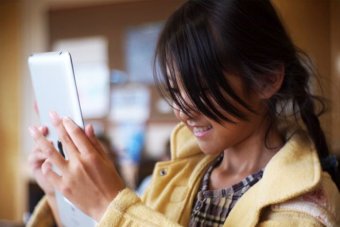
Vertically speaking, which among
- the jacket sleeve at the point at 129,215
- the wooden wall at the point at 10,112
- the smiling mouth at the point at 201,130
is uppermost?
the smiling mouth at the point at 201,130

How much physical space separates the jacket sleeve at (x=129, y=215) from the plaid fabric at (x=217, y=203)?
0.50 feet

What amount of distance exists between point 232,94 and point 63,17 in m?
2.43

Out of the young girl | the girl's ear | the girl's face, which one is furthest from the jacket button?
the girl's ear

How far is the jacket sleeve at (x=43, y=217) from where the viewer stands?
0.74 meters

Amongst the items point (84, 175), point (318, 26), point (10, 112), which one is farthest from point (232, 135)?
point (10, 112)

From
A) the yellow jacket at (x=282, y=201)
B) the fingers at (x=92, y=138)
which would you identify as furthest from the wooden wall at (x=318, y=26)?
the fingers at (x=92, y=138)

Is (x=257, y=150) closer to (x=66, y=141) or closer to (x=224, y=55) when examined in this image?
(x=224, y=55)

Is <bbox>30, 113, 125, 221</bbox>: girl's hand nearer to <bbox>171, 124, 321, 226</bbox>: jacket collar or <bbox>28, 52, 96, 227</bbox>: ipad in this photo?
<bbox>28, 52, 96, 227</bbox>: ipad

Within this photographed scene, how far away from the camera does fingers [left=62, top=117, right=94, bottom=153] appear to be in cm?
49

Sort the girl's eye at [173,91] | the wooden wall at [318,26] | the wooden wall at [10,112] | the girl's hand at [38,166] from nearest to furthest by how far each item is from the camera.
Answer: the girl's eye at [173,91] < the girl's hand at [38,166] < the wooden wall at [318,26] < the wooden wall at [10,112]

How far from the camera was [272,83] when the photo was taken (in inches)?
22.9

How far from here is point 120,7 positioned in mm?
2543

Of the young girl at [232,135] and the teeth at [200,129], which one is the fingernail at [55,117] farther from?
the teeth at [200,129]

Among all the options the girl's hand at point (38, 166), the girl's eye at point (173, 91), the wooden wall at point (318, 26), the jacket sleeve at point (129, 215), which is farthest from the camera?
the wooden wall at point (318, 26)
